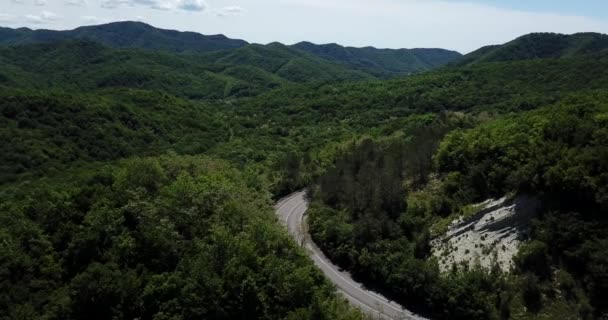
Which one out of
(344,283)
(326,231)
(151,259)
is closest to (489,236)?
(344,283)

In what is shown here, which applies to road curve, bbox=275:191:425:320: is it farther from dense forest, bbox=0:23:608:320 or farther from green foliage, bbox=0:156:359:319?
green foliage, bbox=0:156:359:319

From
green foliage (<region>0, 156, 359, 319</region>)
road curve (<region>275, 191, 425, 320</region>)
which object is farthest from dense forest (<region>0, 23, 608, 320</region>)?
road curve (<region>275, 191, 425, 320</region>)

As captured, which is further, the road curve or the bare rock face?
the bare rock face

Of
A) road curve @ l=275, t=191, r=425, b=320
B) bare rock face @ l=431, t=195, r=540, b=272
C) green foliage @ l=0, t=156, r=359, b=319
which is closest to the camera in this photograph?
green foliage @ l=0, t=156, r=359, b=319

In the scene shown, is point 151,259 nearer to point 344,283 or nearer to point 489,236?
point 344,283

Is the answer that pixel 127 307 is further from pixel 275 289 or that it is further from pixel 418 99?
pixel 418 99

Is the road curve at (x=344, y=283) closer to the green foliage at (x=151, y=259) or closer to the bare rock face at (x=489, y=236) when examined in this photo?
the bare rock face at (x=489, y=236)
